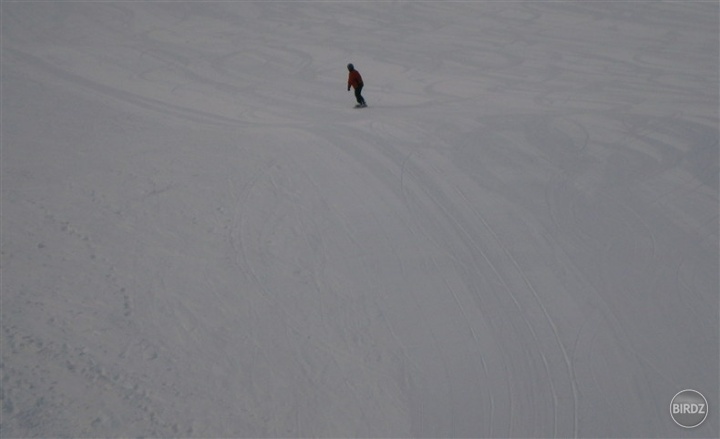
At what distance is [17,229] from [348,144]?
5.70 meters

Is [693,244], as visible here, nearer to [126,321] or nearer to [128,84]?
[126,321]

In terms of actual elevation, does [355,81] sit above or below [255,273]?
above

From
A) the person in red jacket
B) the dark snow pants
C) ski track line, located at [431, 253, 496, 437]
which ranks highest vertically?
the person in red jacket

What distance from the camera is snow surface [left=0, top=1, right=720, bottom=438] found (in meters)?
6.42

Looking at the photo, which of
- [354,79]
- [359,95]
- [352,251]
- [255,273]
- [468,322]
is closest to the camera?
[468,322]

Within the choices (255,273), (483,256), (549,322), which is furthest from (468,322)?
(255,273)

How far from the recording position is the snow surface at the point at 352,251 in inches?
253

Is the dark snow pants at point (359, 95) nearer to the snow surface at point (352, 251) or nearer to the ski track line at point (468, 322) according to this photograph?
the snow surface at point (352, 251)

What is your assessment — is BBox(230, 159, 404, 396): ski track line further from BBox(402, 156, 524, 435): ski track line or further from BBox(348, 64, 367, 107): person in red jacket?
BBox(348, 64, 367, 107): person in red jacket

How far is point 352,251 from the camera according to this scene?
345 inches

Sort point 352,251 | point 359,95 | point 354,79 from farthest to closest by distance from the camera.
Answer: point 359,95, point 354,79, point 352,251

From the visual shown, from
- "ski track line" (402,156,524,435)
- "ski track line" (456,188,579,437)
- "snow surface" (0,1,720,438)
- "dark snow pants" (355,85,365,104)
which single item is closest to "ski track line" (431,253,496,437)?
"snow surface" (0,1,720,438)


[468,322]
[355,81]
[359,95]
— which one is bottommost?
[468,322]

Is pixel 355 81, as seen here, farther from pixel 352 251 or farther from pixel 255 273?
pixel 255 273
